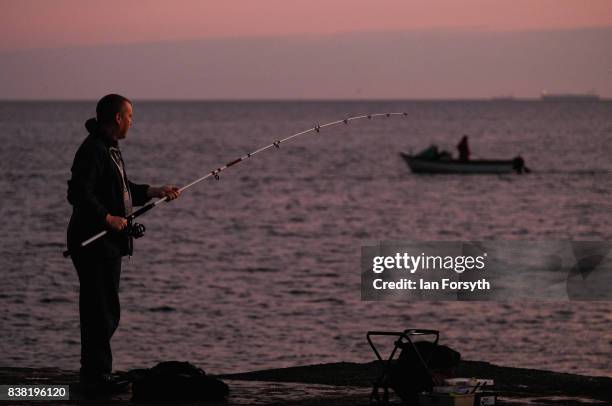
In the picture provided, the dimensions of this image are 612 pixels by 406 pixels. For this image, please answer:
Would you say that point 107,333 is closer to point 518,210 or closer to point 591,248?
point 591,248

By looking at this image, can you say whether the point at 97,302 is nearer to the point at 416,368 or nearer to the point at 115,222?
the point at 115,222

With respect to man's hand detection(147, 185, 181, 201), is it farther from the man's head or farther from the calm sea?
the calm sea

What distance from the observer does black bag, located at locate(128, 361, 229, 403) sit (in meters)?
9.20

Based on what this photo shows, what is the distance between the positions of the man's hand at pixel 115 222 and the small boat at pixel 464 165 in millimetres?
66721

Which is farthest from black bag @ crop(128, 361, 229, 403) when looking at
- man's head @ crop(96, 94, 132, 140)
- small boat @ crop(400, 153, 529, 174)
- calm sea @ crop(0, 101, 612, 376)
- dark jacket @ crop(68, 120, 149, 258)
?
small boat @ crop(400, 153, 529, 174)

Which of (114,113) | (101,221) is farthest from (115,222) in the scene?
(114,113)

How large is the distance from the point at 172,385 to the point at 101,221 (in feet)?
4.17

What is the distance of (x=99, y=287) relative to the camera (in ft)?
30.2

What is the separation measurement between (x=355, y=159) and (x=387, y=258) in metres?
69.8

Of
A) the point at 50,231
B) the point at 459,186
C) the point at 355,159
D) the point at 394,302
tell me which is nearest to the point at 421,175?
the point at 459,186

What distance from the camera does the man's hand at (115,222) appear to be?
8984 mm

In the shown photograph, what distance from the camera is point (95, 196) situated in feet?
29.8

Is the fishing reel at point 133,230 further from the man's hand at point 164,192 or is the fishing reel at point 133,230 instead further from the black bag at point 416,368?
the black bag at point 416,368

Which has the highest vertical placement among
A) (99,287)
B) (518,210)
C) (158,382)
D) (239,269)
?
(518,210)
